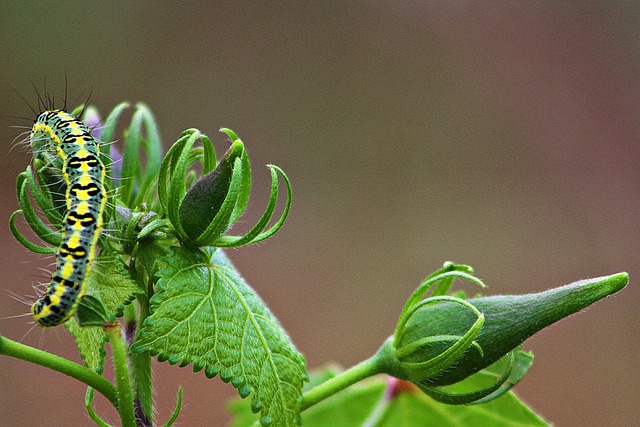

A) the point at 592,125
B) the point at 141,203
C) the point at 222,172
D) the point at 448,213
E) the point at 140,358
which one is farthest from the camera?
the point at 592,125

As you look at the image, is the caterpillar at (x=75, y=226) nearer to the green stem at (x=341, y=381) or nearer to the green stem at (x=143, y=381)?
the green stem at (x=143, y=381)

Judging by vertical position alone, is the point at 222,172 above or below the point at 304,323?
above

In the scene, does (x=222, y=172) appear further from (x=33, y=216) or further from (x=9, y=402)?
(x=9, y=402)

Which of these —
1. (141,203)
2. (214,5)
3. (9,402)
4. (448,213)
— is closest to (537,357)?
(448,213)

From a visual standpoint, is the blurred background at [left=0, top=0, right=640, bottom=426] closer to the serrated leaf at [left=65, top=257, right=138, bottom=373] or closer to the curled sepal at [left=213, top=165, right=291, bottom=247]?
the serrated leaf at [left=65, top=257, right=138, bottom=373]

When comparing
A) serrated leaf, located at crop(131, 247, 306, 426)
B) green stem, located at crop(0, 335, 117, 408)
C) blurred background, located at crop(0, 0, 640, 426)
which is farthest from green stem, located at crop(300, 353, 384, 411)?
blurred background, located at crop(0, 0, 640, 426)

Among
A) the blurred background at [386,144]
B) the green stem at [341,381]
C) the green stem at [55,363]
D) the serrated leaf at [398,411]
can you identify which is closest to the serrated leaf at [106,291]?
the green stem at [55,363]
